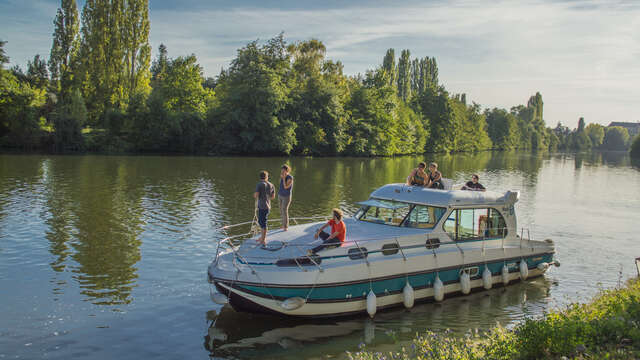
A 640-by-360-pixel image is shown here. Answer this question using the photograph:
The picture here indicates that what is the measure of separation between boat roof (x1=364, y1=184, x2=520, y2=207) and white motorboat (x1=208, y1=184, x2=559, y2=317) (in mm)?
32

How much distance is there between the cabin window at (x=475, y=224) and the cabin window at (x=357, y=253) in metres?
3.12

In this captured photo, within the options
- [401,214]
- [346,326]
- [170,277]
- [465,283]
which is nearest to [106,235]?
[170,277]

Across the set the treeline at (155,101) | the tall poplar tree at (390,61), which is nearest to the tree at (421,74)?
the tall poplar tree at (390,61)

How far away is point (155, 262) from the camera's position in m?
16.6

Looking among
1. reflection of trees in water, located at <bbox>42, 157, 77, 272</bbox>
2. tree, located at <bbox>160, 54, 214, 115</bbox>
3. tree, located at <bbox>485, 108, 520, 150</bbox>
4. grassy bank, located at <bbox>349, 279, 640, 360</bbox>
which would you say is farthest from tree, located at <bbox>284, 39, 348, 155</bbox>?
tree, located at <bbox>485, 108, 520, 150</bbox>

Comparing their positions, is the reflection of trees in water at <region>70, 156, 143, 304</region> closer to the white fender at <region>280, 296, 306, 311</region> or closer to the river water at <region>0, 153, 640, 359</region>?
the river water at <region>0, 153, 640, 359</region>

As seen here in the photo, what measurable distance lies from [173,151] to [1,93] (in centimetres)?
2409

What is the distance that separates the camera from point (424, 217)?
14492 millimetres

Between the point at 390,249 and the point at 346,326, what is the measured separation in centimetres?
238

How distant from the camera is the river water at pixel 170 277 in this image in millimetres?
10984

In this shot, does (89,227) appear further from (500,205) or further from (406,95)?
(406,95)

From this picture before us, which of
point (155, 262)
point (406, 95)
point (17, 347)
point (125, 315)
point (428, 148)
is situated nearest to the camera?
point (17, 347)

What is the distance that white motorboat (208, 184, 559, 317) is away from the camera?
1184 cm

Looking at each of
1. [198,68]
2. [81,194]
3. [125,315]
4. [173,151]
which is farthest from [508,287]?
[198,68]
